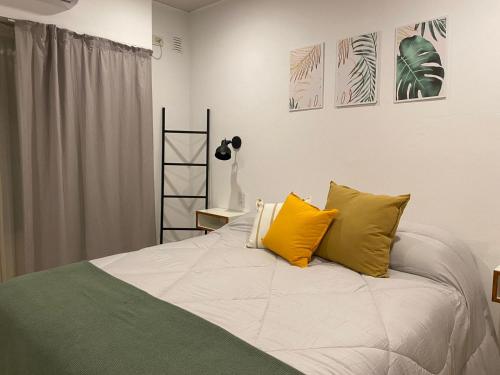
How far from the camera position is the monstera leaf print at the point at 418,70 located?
2.26 m

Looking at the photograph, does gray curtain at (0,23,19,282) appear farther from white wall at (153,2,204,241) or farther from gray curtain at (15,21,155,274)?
white wall at (153,2,204,241)

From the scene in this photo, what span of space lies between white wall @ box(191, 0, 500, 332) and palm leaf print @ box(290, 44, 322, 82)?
68 millimetres

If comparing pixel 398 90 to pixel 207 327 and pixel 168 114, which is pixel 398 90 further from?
pixel 168 114

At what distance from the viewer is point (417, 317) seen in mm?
1493

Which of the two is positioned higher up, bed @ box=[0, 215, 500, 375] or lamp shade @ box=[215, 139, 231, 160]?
lamp shade @ box=[215, 139, 231, 160]

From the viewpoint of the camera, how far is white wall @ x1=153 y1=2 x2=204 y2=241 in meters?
3.68

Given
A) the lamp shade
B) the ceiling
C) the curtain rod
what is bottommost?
the lamp shade

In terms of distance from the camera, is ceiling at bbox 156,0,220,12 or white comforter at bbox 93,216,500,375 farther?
ceiling at bbox 156,0,220,12

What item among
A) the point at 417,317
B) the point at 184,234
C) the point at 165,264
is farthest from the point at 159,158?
the point at 417,317

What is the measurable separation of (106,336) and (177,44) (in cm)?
320

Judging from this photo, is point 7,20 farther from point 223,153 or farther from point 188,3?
point 223,153

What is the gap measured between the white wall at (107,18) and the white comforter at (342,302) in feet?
5.97

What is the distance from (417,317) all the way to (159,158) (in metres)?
2.85

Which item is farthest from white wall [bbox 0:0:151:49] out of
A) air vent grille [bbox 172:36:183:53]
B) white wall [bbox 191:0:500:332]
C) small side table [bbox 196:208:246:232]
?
small side table [bbox 196:208:246:232]
